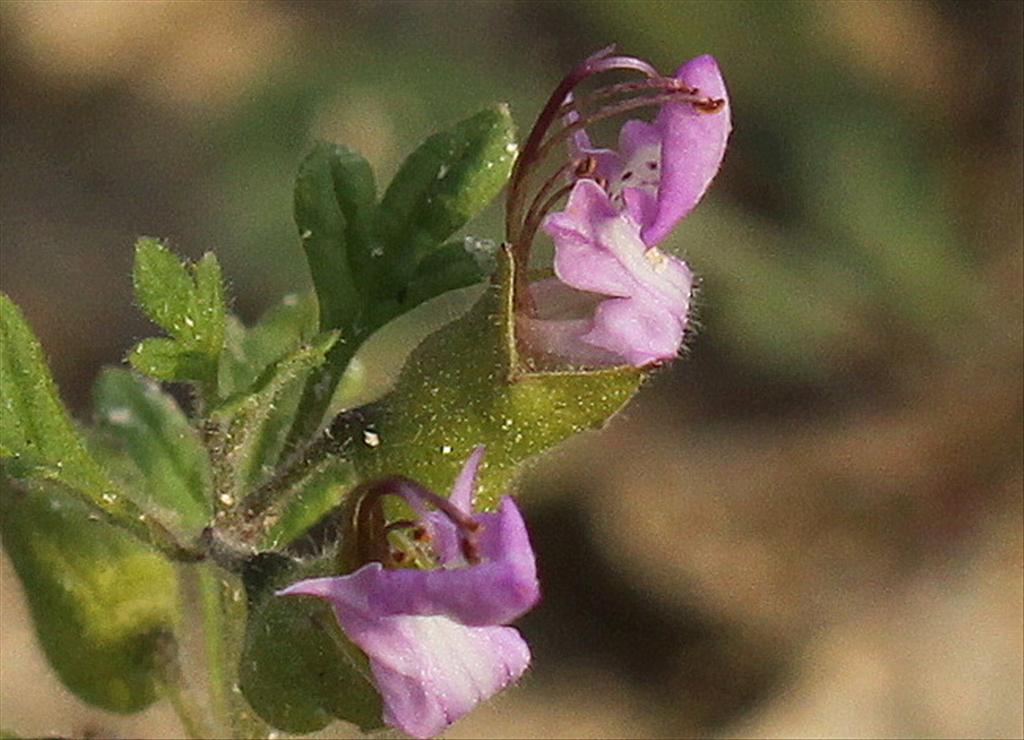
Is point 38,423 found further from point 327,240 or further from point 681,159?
point 681,159

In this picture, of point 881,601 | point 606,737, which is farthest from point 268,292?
point 881,601

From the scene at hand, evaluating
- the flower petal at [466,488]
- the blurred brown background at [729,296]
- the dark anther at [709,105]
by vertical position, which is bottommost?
the blurred brown background at [729,296]

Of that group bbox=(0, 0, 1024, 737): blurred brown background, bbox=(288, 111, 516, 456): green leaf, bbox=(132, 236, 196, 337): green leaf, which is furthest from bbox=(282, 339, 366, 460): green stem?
bbox=(0, 0, 1024, 737): blurred brown background

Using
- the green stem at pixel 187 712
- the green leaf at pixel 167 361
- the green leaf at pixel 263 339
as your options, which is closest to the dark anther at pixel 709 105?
the green leaf at pixel 167 361

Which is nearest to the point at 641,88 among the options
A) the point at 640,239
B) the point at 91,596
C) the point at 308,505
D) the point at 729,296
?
the point at 640,239

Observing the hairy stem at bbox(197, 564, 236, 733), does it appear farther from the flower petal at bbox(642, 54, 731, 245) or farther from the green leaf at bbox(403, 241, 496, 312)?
the flower petal at bbox(642, 54, 731, 245)

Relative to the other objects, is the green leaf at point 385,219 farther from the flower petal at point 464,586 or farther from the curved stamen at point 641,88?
the flower petal at point 464,586

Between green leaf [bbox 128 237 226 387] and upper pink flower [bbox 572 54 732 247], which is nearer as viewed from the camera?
upper pink flower [bbox 572 54 732 247]
